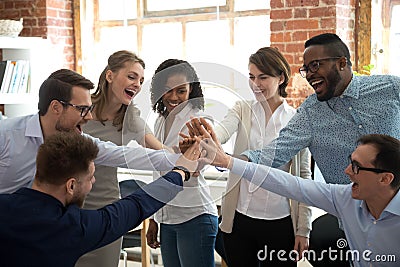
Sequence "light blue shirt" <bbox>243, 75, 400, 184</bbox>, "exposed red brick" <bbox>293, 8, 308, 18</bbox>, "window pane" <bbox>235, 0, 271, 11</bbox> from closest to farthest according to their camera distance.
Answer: "light blue shirt" <bbox>243, 75, 400, 184</bbox> → "exposed red brick" <bbox>293, 8, 308, 18</bbox> → "window pane" <bbox>235, 0, 271, 11</bbox>

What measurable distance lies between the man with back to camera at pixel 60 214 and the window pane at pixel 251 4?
277 centimetres

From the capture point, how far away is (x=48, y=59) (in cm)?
477

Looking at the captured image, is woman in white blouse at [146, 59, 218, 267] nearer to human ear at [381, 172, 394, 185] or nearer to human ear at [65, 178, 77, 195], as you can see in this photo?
human ear at [65, 178, 77, 195]

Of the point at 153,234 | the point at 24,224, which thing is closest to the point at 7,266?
the point at 24,224

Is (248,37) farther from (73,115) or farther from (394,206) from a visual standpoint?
(394,206)

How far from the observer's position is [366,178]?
78.6 inches

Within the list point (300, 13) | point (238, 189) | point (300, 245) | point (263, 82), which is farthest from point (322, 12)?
point (300, 245)

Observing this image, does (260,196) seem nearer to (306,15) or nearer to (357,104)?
(357,104)

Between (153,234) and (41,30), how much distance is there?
8.72 feet

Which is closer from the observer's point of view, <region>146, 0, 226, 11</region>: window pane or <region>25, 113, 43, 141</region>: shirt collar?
<region>25, 113, 43, 141</region>: shirt collar

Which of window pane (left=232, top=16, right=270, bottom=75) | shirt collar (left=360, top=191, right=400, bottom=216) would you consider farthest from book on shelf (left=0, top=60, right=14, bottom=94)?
shirt collar (left=360, top=191, right=400, bottom=216)

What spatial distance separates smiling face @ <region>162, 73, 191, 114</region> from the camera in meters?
1.89

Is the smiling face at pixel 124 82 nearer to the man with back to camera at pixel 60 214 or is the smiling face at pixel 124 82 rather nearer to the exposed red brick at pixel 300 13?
the man with back to camera at pixel 60 214

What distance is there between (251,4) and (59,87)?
8.42ft
